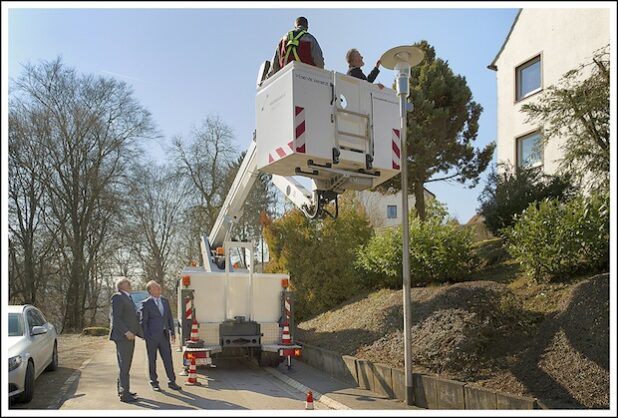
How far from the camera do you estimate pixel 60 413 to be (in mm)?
7102

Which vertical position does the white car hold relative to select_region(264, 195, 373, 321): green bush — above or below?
below

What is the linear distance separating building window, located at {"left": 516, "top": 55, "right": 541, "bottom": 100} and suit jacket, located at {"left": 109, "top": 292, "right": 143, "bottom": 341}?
1891 centimetres

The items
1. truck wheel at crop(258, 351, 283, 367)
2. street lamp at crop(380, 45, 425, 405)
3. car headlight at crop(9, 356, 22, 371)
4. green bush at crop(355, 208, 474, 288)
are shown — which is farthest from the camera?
green bush at crop(355, 208, 474, 288)

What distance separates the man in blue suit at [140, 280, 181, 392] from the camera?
8.82 m

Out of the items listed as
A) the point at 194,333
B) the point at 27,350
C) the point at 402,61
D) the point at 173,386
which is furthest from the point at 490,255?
the point at 27,350

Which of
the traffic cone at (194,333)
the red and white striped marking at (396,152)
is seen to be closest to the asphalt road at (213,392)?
the traffic cone at (194,333)

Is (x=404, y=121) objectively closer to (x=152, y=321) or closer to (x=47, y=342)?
(x=152, y=321)

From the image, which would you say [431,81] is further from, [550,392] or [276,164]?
[550,392]

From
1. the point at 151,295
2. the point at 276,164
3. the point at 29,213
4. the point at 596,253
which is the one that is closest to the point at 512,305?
the point at 596,253

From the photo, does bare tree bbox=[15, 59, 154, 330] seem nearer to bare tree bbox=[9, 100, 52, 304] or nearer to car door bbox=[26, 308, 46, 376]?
bare tree bbox=[9, 100, 52, 304]

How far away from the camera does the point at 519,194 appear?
13.9m

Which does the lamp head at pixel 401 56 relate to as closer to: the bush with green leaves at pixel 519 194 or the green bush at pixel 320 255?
the bush with green leaves at pixel 519 194

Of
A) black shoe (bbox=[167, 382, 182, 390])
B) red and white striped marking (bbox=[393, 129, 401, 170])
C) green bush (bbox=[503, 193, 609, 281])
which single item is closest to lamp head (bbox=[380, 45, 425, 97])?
red and white striped marking (bbox=[393, 129, 401, 170])

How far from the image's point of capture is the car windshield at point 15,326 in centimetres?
861
